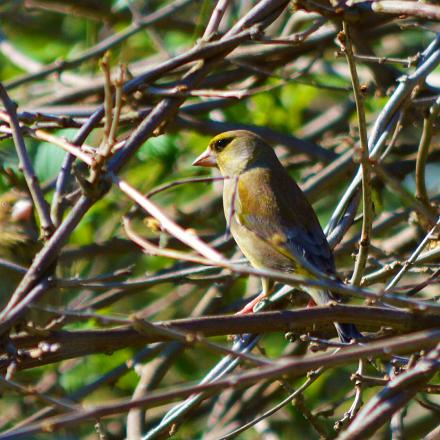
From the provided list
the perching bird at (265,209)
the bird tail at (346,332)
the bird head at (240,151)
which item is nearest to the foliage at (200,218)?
the bird tail at (346,332)

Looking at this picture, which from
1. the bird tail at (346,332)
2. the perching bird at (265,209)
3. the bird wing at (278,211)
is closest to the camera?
the bird tail at (346,332)

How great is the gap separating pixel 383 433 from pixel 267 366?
360 cm

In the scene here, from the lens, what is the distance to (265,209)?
15.6 ft

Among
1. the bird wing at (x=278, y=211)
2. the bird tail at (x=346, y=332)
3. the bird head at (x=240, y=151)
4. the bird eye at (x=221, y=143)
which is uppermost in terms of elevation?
the bird eye at (x=221, y=143)

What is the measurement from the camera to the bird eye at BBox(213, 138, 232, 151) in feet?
17.3

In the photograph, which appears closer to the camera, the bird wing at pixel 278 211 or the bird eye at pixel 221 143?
the bird wing at pixel 278 211

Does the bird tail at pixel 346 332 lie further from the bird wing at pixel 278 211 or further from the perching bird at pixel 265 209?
the bird wing at pixel 278 211

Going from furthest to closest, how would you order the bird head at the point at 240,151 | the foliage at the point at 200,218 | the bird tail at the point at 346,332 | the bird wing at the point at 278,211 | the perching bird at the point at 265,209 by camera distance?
the bird head at the point at 240,151, the bird wing at the point at 278,211, the perching bird at the point at 265,209, the bird tail at the point at 346,332, the foliage at the point at 200,218

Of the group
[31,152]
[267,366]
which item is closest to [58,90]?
[31,152]

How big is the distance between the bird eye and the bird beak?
5cm

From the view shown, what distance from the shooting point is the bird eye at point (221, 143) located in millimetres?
5266

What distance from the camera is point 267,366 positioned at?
2102mm

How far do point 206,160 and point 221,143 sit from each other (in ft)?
0.45

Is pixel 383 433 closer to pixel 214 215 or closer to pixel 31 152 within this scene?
pixel 214 215
